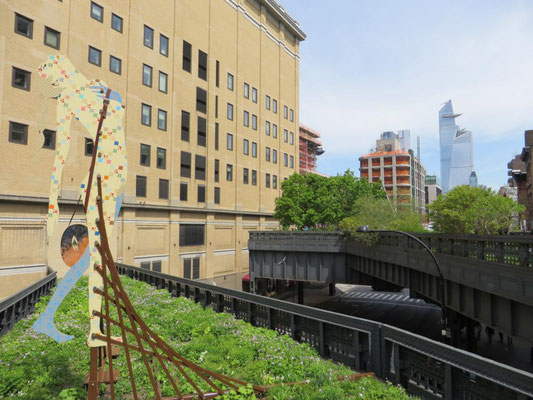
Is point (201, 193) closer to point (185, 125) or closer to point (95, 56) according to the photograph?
point (185, 125)

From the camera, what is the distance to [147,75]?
3781 centimetres

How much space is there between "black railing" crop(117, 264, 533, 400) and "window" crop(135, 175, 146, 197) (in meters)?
26.7

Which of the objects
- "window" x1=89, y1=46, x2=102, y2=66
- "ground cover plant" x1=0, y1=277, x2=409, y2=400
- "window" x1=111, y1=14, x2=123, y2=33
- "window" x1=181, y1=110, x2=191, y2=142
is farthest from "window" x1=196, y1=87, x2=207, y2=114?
"ground cover plant" x1=0, y1=277, x2=409, y2=400

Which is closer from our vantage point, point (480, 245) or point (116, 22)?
point (480, 245)

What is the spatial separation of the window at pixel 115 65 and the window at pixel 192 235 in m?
17.6

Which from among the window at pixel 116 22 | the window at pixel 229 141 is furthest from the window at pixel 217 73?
the window at pixel 116 22

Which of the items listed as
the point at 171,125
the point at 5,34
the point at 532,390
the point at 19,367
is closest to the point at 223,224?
the point at 171,125

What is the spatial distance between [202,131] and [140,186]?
40.0ft

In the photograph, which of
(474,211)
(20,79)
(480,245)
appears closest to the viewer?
(480,245)

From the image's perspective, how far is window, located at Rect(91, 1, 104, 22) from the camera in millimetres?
32419

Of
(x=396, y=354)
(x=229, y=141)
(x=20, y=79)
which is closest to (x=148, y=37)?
(x=20, y=79)

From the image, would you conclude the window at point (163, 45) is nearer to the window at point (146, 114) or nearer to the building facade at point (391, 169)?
the window at point (146, 114)

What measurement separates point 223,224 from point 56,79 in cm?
4231

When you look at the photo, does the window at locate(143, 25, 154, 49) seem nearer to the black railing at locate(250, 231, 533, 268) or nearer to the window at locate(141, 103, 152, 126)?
the window at locate(141, 103, 152, 126)
